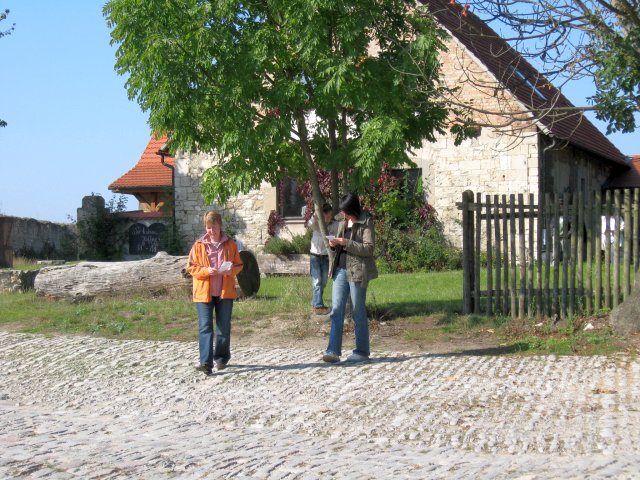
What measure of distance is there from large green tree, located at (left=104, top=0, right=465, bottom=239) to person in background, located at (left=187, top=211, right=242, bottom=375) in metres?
2.00

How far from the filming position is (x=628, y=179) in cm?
2717

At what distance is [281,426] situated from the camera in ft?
21.7

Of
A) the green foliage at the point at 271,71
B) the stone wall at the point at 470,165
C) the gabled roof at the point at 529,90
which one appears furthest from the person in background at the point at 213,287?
the stone wall at the point at 470,165

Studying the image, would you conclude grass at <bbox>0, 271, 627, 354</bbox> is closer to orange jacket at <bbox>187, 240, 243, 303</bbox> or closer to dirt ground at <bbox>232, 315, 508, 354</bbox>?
dirt ground at <bbox>232, 315, 508, 354</bbox>

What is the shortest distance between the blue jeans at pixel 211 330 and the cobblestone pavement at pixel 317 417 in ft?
0.83

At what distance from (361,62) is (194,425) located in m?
5.52

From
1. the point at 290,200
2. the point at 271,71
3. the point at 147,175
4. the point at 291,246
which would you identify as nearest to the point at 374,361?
the point at 271,71

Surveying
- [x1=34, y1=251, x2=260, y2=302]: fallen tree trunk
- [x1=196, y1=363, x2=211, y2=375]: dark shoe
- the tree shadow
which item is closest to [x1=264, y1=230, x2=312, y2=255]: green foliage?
[x1=34, y1=251, x2=260, y2=302]: fallen tree trunk

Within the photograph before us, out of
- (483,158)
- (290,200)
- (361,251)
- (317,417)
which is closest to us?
(317,417)

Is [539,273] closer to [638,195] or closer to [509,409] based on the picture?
[638,195]

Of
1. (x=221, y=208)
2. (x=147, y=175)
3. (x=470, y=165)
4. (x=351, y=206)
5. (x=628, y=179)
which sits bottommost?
(x=351, y=206)

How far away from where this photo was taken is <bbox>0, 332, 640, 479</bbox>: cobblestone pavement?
5422mm

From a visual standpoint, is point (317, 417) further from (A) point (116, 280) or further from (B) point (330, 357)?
(A) point (116, 280)

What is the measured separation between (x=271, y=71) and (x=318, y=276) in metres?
3.00
